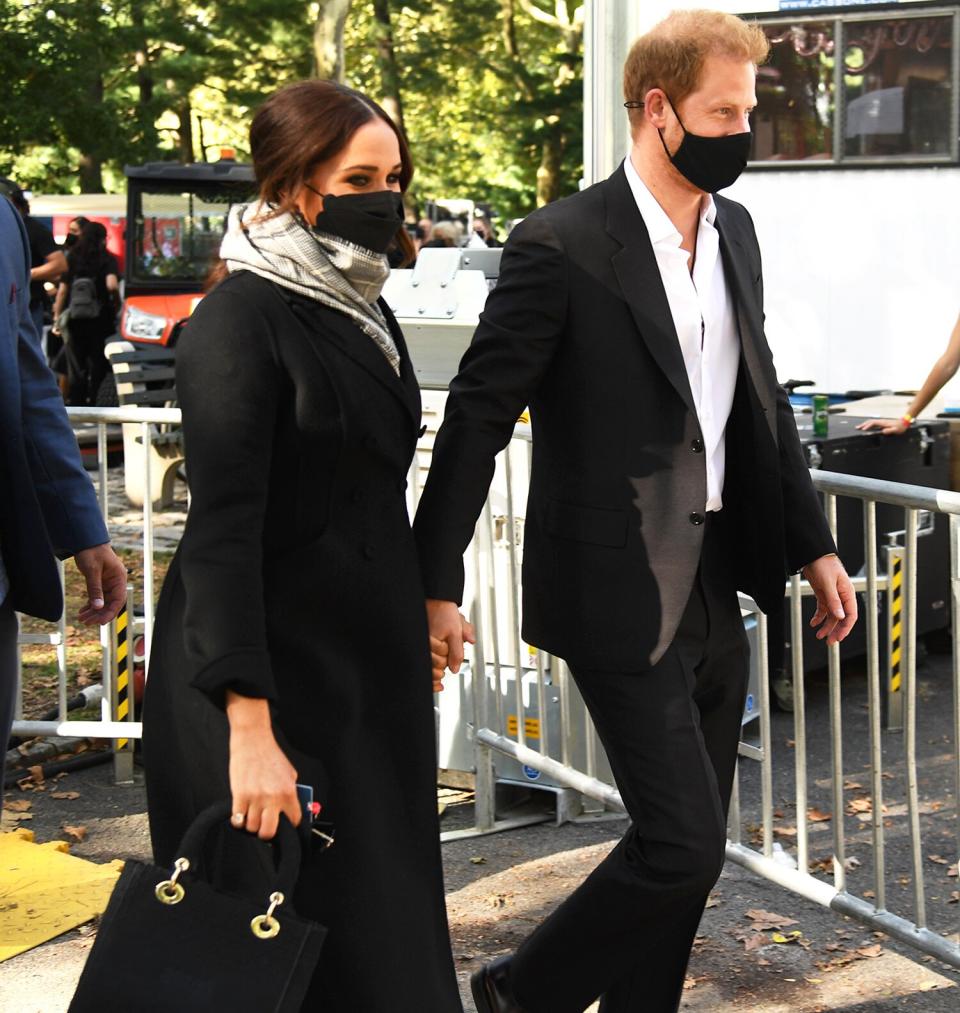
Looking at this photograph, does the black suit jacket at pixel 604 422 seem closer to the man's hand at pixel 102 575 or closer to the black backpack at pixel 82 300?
the man's hand at pixel 102 575

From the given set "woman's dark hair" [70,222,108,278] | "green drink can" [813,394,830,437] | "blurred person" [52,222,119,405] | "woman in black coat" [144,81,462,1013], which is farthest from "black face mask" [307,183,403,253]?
"woman's dark hair" [70,222,108,278]

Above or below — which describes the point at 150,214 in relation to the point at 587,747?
above

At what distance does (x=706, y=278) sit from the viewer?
3268mm

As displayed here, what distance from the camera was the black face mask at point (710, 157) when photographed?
3.17 metres

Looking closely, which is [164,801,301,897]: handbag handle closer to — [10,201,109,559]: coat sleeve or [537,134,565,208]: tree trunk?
[10,201,109,559]: coat sleeve

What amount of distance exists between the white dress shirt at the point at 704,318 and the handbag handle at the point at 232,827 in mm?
1176

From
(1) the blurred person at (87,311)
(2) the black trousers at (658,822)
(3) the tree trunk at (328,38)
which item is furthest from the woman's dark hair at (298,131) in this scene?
(3) the tree trunk at (328,38)

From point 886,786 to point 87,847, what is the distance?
2.84m

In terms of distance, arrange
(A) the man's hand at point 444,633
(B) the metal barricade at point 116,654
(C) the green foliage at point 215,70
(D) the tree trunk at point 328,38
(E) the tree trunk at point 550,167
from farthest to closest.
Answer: (E) the tree trunk at point 550,167, (C) the green foliage at point 215,70, (D) the tree trunk at point 328,38, (B) the metal barricade at point 116,654, (A) the man's hand at point 444,633

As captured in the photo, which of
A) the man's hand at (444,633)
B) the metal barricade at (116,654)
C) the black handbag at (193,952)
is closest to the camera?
the black handbag at (193,952)

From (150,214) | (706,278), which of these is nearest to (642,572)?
(706,278)

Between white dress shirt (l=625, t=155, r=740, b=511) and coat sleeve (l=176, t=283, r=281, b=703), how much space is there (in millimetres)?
984

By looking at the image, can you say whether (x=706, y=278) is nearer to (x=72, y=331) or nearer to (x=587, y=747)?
(x=587, y=747)

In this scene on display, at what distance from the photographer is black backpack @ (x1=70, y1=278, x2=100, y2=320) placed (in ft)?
53.5
